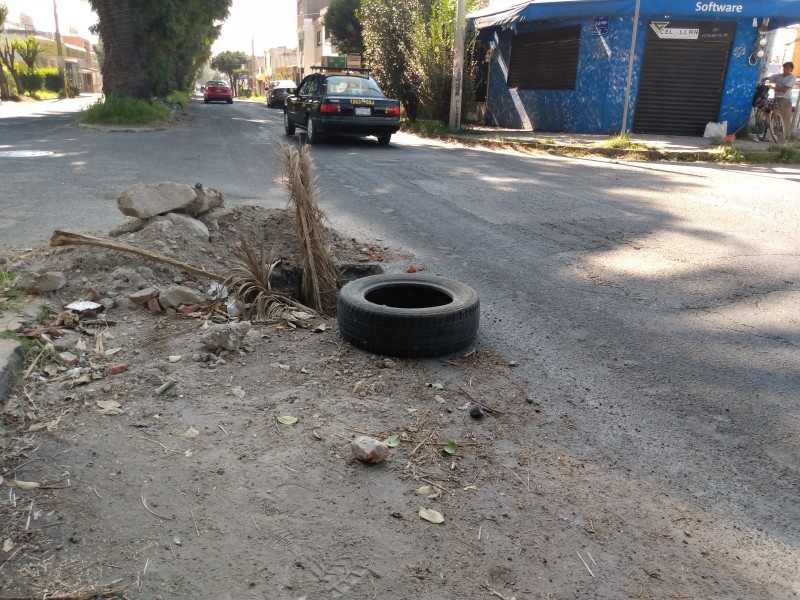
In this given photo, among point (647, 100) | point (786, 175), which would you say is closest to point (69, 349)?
point (786, 175)

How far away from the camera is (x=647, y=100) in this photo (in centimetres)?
1847

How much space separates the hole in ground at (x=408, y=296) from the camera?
431cm

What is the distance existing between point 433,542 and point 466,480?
1.32 feet

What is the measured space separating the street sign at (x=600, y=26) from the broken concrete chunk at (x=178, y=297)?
57.0 ft

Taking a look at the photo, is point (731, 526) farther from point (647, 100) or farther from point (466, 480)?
point (647, 100)

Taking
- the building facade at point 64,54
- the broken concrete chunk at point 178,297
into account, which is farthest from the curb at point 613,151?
the building facade at point 64,54

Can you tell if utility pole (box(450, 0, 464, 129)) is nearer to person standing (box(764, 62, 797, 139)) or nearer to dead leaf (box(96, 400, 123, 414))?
person standing (box(764, 62, 797, 139))

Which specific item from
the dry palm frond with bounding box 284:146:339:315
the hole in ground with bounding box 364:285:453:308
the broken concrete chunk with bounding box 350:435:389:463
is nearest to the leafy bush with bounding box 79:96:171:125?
the dry palm frond with bounding box 284:146:339:315

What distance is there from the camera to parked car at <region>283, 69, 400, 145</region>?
1488 centimetres

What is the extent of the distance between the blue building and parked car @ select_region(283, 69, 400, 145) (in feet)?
19.9

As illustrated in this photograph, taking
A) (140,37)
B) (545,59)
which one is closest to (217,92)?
(140,37)

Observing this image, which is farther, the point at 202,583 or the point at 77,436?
the point at 77,436

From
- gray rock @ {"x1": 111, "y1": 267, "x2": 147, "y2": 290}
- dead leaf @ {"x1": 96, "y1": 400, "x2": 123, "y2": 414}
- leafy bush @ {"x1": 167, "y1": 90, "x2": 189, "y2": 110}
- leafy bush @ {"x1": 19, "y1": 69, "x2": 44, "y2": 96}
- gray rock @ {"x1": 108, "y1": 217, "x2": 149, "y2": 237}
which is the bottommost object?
dead leaf @ {"x1": 96, "y1": 400, "x2": 123, "y2": 414}

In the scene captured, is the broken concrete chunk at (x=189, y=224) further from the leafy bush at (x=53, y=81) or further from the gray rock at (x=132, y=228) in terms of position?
the leafy bush at (x=53, y=81)
